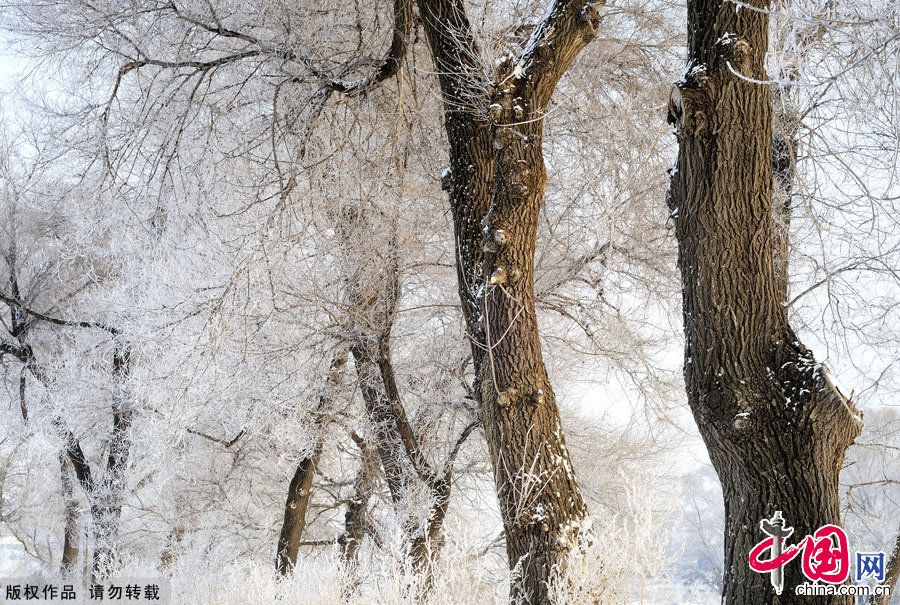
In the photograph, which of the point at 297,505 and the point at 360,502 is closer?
the point at 297,505

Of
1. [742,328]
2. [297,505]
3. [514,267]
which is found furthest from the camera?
[297,505]

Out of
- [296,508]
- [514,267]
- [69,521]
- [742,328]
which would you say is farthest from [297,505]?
[742,328]

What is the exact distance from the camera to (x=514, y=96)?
171 inches

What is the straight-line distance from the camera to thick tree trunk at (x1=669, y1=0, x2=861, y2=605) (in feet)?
10.7

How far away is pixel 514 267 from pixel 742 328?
130 cm

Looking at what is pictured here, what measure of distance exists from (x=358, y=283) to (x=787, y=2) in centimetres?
420

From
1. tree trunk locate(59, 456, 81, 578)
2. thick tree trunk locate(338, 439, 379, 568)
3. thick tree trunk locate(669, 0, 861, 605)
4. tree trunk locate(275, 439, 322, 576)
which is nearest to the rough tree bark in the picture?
thick tree trunk locate(669, 0, 861, 605)

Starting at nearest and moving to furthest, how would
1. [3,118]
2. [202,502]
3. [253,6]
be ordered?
[253,6], [3,118], [202,502]

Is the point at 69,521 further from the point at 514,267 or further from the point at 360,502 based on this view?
the point at 514,267

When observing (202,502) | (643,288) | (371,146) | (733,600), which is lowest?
(733,600)

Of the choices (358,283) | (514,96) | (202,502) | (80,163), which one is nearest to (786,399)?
(514,96)

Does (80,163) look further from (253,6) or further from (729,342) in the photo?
(729,342)

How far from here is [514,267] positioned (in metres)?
4.33

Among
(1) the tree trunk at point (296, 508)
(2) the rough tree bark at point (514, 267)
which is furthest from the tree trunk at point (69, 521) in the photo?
(2) the rough tree bark at point (514, 267)
